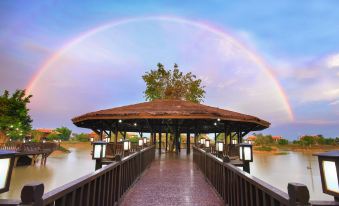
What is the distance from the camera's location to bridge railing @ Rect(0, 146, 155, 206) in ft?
5.36

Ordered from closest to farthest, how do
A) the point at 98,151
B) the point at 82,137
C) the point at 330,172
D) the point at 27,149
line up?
1. the point at 330,172
2. the point at 98,151
3. the point at 27,149
4. the point at 82,137

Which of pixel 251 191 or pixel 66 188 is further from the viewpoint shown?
pixel 251 191

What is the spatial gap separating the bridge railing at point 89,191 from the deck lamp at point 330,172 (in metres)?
2.31

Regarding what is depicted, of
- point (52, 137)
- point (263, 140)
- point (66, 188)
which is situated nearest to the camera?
point (66, 188)

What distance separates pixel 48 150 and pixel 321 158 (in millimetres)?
26638

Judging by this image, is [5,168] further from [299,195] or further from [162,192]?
[162,192]

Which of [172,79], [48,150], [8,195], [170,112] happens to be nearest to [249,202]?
[170,112]

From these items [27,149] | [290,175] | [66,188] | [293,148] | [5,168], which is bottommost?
[290,175]

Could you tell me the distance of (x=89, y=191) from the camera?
297 cm

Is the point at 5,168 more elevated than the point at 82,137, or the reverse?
the point at 82,137

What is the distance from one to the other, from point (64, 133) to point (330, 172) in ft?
226

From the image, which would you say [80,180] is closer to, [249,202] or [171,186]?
[249,202]

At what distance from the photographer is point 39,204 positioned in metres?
1.66

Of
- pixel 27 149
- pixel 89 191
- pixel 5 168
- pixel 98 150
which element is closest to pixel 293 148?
pixel 27 149
